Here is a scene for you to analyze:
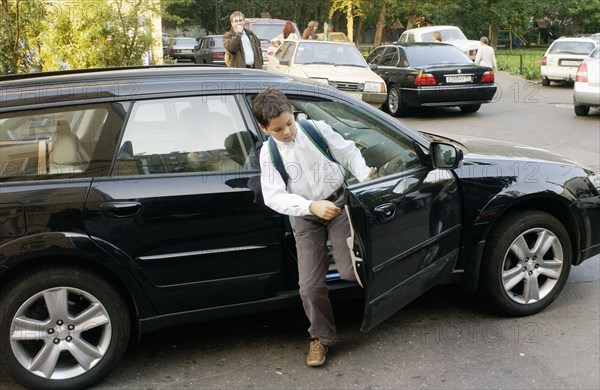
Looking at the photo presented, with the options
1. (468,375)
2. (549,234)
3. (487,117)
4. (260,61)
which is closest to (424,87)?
(487,117)

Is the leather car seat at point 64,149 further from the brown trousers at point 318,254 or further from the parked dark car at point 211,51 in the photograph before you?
the parked dark car at point 211,51

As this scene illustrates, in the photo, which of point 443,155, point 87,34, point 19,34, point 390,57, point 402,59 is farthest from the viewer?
point 390,57

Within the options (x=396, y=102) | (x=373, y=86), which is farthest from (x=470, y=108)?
(x=373, y=86)

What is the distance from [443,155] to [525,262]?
97cm

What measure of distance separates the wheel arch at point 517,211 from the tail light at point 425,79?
384 inches

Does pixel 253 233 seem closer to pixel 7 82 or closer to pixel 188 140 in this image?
pixel 188 140

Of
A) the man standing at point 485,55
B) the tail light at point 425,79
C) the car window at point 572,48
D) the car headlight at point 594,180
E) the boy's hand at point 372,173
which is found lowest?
the car headlight at point 594,180

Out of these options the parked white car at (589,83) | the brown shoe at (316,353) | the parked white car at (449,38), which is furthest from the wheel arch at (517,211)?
the parked white car at (449,38)

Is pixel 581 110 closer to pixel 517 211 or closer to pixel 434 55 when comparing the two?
pixel 434 55

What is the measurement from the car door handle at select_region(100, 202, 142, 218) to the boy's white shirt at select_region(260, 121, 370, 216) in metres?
0.68

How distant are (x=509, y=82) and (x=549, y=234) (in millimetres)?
20438

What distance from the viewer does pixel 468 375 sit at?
3.64 meters

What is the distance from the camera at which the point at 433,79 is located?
1383cm

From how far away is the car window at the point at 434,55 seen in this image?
47.1 feet
